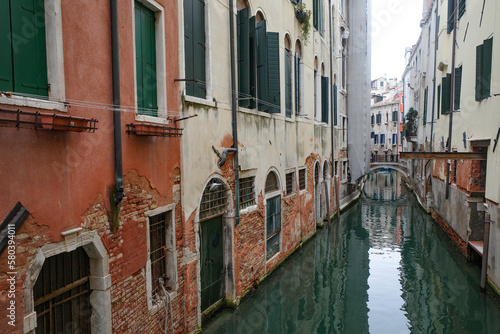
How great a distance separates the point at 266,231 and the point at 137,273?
4.28m

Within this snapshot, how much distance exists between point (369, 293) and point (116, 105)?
6.48 m

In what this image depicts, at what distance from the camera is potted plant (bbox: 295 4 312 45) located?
984cm

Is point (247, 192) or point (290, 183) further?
point (290, 183)

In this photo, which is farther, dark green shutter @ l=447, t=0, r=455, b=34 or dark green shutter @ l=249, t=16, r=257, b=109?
dark green shutter @ l=447, t=0, r=455, b=34

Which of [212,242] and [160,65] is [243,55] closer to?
[160,65]

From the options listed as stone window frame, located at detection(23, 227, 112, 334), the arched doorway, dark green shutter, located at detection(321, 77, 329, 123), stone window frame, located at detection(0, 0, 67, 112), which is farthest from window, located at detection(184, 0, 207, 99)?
dark green shutter, located at detection(321, 77, 329, 123)

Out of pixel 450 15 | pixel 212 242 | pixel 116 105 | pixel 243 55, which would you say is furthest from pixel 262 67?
pixel 450 15

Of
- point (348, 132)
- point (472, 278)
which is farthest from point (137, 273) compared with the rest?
point (348, 132)

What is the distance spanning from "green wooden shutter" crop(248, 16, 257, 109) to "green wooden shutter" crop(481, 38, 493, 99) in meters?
4.78

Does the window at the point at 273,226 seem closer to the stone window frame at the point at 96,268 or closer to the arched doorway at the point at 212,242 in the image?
the arched doorway at the point at 212,242

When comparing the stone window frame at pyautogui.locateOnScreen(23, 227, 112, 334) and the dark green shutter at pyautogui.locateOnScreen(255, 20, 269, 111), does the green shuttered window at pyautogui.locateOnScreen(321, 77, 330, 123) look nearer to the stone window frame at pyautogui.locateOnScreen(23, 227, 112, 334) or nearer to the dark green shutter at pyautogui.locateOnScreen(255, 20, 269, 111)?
the dark green shutter at pyautogui.locateOnScreen(255, 20, 269, 111)

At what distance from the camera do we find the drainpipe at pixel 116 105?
142 inches

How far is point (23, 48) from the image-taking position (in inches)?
112

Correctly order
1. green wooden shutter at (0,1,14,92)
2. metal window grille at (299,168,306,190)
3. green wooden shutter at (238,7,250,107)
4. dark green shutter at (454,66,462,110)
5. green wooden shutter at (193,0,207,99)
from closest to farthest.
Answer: green wooden shutter at (0,1,14,92)
green wooden shutter at (193,0,207,99)
green wooden shutter at (238,7,250,107)
dark green shutter at (454,66,462,110)
metal window grille at (299,168,306,190)
